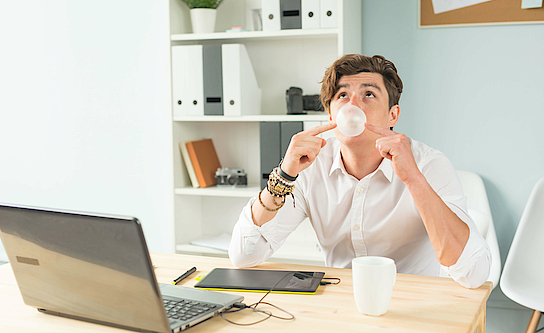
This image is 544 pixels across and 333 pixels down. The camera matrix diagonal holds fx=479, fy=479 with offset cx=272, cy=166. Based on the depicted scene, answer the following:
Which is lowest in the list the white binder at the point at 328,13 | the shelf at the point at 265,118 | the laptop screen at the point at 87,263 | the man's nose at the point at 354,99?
the laptop screen at the point at 87,263

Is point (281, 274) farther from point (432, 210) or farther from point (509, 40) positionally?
point (509, 40)

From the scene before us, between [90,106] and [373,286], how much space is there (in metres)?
2.78

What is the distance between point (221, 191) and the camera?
254 centimetres

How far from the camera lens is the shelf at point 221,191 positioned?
2488mm

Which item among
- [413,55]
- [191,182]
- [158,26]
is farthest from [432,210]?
[158,26]

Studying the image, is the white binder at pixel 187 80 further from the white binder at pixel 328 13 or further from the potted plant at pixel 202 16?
the white binder at pixel 328 13

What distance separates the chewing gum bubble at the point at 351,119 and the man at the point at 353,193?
35 millimetres

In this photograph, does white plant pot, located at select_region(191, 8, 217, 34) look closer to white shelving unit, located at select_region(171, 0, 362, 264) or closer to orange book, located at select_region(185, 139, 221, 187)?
white shelving unit, located at select_region(171, 0, 362, 264)

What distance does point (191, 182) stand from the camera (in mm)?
2709

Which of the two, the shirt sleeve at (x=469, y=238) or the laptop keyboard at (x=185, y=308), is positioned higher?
the shirt sleeve at (x=469, y=238)

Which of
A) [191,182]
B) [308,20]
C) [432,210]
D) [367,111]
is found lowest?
[191,182]

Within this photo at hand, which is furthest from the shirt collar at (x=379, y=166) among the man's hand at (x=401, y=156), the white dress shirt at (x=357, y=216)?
the man's hand at (x=401, y=156)

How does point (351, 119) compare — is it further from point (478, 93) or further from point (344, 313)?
point (478, 93)

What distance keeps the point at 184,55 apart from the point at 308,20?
66cm
